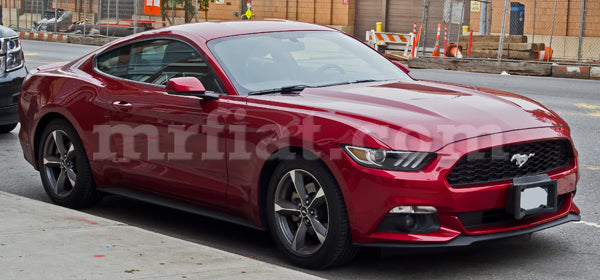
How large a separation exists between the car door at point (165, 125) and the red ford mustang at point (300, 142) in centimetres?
1

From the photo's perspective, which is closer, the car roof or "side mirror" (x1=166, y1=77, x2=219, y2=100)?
"side mirror" (x1=166, y1=77, x2=219, y2=100)

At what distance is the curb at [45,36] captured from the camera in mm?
34150

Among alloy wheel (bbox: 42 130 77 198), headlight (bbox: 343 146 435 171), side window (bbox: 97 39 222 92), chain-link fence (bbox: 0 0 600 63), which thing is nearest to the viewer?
headlight (bbox: 343 146 435 171)

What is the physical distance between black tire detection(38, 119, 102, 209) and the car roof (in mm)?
1194

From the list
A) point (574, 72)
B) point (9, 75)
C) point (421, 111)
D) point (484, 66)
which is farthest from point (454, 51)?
point (421, 111)

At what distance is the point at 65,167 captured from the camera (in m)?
7.04

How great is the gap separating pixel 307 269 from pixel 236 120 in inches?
40.7

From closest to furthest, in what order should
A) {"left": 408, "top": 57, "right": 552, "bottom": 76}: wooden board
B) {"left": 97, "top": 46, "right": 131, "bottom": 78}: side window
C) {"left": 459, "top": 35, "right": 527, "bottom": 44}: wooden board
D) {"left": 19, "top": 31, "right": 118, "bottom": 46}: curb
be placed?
{"left": 97, "top": 46, "right": 131, "bottom": 78}: side window → {"left": 408, "top": 57, "right": 552, "bottom": 76}: wooden board → {"left": 459, "top": 35, "right": 527, "bottom": 44}: wooden board → {"left": 19, "top": 31, "right": 118, "bottom": 46}: curb

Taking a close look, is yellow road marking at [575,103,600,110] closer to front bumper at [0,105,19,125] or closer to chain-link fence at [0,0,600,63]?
chain-link fence at [0,0,600,63]

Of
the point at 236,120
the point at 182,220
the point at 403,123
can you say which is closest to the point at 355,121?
the point at 403,123

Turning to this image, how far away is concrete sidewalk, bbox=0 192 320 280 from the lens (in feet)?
15.5

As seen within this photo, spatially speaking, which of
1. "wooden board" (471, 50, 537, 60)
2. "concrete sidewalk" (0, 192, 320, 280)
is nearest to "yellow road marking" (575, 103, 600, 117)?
"concrete sidewalk" (0, 192, 320, 280)

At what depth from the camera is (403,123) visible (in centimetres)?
499

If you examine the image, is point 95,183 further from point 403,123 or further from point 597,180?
point 597,180
